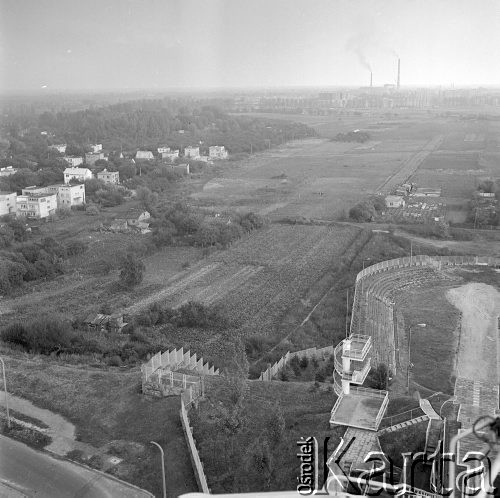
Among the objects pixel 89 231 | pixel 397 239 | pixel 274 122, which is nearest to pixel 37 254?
pixel 89 231

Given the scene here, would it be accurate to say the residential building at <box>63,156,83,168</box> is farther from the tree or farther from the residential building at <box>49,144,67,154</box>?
the tree

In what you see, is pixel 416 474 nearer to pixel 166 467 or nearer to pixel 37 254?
pixel 166 467

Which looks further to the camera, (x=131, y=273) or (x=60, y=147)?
(x=60, y=147)

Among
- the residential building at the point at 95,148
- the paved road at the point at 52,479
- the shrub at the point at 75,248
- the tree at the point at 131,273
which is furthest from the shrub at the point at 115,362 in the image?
the residential building at the point at 95,148

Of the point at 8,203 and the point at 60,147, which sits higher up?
the point at 60,147

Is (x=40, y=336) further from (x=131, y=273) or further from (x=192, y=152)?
(x=192, y=152)

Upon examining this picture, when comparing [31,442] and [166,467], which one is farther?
[31,442]

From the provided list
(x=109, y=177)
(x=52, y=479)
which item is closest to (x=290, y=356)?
(x=52, y=479)
